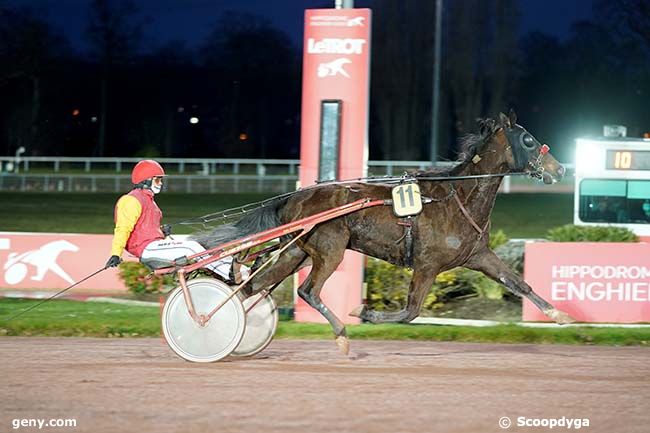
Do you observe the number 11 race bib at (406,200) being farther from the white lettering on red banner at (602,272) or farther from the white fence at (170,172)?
the white fence at (170,172)

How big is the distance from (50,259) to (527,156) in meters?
7.04

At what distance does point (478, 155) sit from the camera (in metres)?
7.73

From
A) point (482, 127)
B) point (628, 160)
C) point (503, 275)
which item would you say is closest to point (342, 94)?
point (482, 127)

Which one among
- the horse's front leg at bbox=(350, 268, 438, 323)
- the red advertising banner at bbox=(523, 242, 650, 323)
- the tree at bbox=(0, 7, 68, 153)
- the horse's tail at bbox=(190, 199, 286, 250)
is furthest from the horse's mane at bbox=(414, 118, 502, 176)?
the tree at bbox=(0, 7, 68, 153)

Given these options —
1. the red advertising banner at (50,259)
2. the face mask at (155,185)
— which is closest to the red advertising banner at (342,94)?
the face mask at (155,185)

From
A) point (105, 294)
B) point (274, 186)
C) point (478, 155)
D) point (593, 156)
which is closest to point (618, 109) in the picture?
point (274, 186)

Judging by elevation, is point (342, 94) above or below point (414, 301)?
above

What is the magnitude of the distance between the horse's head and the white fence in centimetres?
2546

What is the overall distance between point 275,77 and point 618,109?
14.9 m

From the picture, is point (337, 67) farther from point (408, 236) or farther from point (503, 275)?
point (503, 275)

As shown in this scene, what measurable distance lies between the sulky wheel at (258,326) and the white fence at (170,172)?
1012 inches

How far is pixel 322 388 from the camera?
6332 millimetres

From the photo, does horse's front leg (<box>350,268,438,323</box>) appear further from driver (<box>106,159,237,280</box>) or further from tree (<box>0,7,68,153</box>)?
tree (<box>0,7,68,153</box>)

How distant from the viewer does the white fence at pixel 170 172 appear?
109 ft
